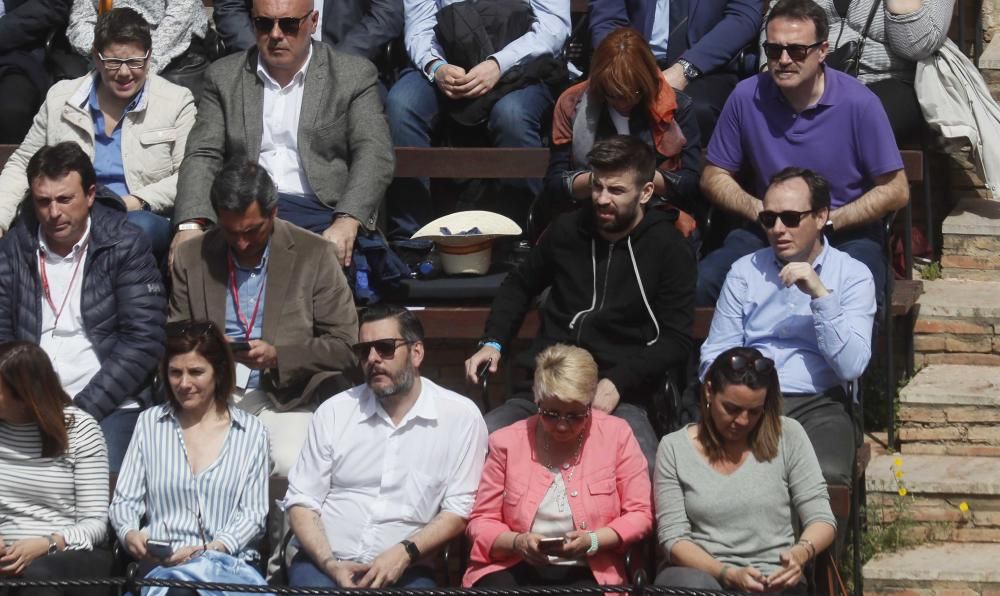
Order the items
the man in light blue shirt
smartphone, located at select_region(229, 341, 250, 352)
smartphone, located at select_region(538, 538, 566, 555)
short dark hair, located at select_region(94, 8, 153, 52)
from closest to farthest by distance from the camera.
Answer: smartphone, located at select_region(538, 538, 566, 555) < the man in light blue shirt < smartphone, located at select_region(229, 341, 250, 352) < short dark hair, located at select_region(94, 8, 153, 52)

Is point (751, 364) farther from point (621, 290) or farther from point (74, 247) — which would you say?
point (74, 247)

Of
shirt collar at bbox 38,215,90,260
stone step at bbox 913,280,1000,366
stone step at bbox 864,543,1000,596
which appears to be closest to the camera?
shirt collar at bbox 38,215,90,260

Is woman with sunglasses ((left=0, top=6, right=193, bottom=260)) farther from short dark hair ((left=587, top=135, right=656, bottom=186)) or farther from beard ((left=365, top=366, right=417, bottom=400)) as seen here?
short dark hair ((left=587, top=135, right=656, bottom=186))

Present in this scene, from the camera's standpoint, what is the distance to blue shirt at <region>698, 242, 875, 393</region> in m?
5.60

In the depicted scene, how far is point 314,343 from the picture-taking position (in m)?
5.72

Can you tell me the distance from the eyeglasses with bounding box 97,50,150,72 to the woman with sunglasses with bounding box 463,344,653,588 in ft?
7.61

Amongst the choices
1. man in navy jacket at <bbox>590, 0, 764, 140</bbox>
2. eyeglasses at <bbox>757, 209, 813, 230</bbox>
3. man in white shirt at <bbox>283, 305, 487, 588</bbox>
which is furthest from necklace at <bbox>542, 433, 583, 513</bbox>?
man in navy jacket at <bbox>590, 0, 764, 140</bbox>

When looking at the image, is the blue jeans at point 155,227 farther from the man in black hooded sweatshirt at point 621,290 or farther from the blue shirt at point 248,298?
the man in black hooded sweatshirt at point 621,290

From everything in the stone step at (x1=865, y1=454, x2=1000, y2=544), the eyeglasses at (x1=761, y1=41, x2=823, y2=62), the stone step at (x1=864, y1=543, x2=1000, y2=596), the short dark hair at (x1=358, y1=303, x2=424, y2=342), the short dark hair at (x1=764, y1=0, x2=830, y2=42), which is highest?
the short dark hair at (x1=764, y1=0, x2=830, y2=42)

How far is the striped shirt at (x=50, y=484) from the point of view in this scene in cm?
529

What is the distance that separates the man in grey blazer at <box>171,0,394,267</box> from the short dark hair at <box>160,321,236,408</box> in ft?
3.56

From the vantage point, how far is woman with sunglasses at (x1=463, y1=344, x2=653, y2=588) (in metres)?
5.05

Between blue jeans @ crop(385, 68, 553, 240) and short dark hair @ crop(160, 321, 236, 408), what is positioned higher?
blue jeans @ crop(385, 68, 553, 240)

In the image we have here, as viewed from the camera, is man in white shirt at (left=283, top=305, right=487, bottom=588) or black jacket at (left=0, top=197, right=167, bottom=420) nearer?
man in white shirt at (left=283, top=305, right=487, bottom=588)
